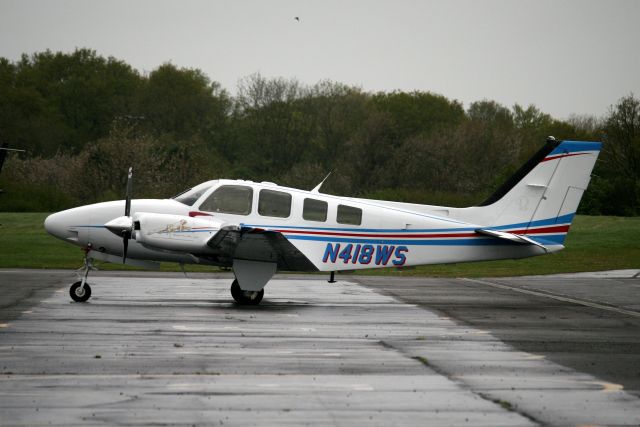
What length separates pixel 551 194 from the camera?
66.8 ft

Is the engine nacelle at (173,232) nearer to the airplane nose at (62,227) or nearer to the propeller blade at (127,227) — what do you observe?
the propeller blade at (127,227)

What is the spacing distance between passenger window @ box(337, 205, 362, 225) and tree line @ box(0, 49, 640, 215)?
112 feet

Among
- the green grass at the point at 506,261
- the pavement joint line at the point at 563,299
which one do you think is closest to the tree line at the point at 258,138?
the green grass at the point at 506,261

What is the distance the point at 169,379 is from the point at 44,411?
6.56 feet

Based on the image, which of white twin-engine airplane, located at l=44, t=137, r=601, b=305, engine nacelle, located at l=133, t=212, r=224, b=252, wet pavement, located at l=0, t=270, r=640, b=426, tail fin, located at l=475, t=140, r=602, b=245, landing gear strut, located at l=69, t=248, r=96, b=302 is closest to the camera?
wet pavement, located at l=0, t=270, r=640, b=426

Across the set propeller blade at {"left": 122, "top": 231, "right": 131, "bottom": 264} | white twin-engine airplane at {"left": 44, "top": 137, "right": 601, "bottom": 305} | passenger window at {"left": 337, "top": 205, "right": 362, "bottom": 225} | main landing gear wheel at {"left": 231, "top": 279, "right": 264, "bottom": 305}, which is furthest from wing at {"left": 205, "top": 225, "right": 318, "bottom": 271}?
propeller blade at {"left": 122, "top": 231, "right": 131, "bottom": 264}

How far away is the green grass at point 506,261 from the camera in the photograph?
32441mm

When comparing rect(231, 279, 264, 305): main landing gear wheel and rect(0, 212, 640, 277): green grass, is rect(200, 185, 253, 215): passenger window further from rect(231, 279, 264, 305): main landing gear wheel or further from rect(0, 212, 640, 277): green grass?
rect(0, 212, 640, 277): green grass

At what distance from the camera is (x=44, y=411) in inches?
352

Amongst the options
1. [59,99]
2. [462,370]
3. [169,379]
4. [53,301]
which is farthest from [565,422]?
[59,99]

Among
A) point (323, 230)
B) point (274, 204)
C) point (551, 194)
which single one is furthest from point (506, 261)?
point (274, 204)

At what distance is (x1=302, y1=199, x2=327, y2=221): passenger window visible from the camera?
19.2m

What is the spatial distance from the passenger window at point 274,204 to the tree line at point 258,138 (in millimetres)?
34108

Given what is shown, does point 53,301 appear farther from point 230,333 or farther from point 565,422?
point 565,422
